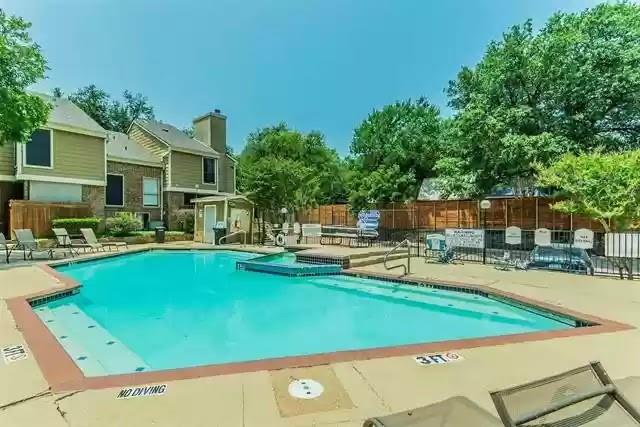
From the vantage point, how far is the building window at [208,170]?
23641mm

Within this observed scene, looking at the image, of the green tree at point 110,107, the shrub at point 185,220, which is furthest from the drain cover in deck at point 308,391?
the green tree at point 110,107

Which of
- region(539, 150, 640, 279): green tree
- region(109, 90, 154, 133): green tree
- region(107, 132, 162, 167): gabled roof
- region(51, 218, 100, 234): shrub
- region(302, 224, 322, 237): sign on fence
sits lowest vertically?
region(302, 224, 322, 237): sign on fence

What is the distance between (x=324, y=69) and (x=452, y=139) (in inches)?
390

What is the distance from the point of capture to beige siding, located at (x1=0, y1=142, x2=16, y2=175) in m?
16.3

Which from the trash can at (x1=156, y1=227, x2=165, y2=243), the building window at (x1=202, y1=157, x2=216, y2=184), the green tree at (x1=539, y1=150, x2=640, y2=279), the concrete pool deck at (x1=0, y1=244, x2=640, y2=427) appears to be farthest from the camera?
the building window at (x1=202, y1=157, x2=216, y2=184)

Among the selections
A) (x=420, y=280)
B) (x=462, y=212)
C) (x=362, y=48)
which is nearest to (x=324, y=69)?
(x=362, y=48)

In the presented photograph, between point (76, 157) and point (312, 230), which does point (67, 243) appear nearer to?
point (76, 157)

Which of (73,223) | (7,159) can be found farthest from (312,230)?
(7,159)

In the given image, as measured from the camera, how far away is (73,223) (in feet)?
55.2

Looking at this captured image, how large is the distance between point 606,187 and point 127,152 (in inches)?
838

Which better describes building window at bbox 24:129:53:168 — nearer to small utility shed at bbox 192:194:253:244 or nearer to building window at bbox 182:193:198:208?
small utility shed at bbox 192:194:253:244

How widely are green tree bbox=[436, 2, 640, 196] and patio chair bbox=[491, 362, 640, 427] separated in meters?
13.4

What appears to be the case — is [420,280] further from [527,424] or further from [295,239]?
[295,239]

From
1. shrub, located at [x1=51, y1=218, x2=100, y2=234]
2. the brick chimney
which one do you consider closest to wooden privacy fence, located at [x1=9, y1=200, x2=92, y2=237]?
shrub, located at [x1=51, y1=218, x2=100, y2=234]
